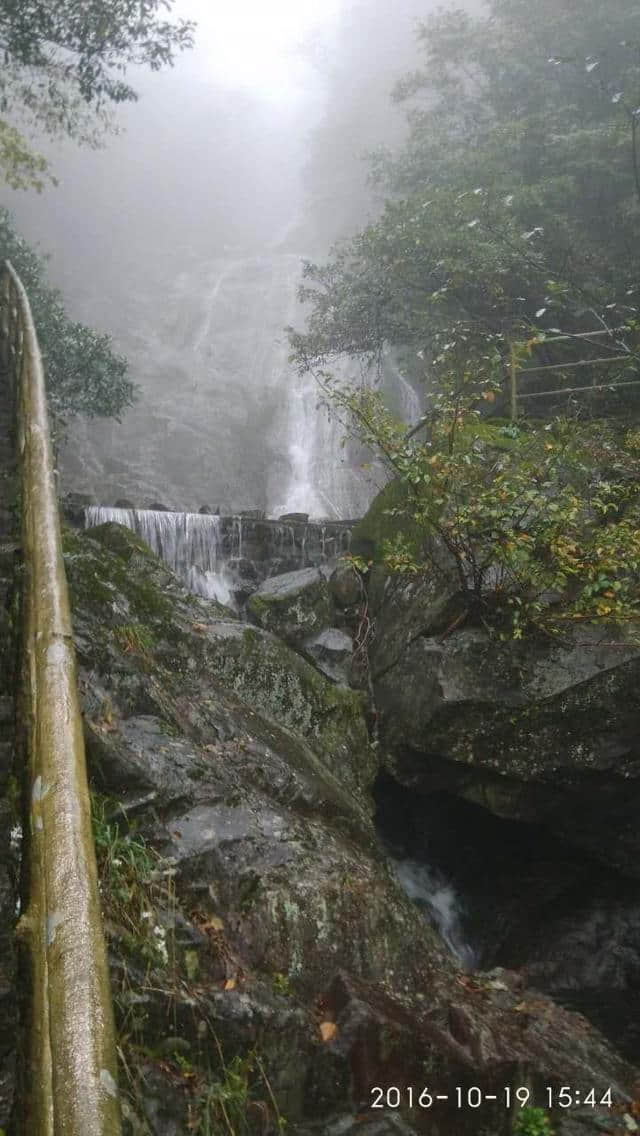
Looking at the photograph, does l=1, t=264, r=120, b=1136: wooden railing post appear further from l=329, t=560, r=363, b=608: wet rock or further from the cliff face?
l=329, t=560, r=363, b=608: wet rock

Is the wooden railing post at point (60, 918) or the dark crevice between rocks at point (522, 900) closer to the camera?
the wooden railing post at point (60, 918)

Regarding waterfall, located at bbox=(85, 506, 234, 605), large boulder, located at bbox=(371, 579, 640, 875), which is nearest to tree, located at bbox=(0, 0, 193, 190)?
waterfall, located at bbox=(85, 506, 234, 605)

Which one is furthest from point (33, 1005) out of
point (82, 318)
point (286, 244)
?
point (286, 244)

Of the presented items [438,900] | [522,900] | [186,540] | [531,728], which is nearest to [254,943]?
[531,728]

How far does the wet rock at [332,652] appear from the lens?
6621 mm

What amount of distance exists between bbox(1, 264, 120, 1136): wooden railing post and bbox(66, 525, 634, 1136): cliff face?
35.9 inches

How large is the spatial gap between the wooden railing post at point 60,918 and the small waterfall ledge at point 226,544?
7174 millimetres

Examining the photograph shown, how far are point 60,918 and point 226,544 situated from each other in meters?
8.87

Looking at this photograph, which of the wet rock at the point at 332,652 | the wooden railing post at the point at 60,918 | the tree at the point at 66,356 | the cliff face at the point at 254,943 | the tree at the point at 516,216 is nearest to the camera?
the wooden railing post at the point at 60,918

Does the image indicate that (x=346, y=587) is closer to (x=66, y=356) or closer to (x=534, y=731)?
(x=534, y=731)

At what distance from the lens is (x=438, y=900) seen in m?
6.14

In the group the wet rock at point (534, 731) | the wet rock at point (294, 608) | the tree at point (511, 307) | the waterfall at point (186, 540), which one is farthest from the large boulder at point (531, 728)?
the waterfall at point (186, 540)

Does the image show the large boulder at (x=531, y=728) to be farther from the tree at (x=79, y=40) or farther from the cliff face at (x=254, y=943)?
the tree at (x=79, y=40)

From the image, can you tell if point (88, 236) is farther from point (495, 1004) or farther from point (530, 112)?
point (495, 1004)
